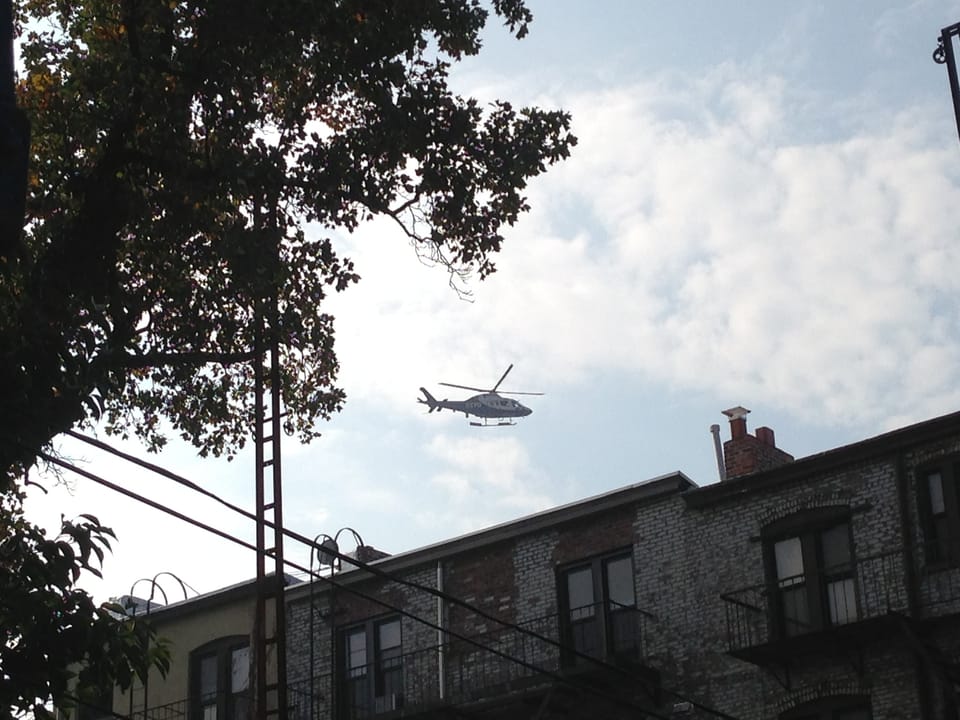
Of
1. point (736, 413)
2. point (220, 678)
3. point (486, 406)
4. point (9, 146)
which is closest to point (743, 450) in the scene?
point (736, 413)

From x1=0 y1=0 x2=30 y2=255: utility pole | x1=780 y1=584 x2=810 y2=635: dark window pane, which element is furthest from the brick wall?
x1=0 y1=0 x2=30 y2=255: utility pole

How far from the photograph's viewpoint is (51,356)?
1888 centimetres

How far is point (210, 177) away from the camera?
2123 centimetres

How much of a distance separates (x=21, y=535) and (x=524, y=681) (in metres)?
15.7

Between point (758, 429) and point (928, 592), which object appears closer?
point (928, 592)

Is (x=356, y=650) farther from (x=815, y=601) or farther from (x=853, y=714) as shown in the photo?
(x=853, y=714)

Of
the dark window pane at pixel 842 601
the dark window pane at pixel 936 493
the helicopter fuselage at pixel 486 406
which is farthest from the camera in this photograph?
the helicopter fuselage at pixel 486 406

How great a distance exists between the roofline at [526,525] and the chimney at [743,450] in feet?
3.40

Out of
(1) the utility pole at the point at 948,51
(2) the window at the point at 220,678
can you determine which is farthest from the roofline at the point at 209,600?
(1) the utility pole at the point at 948,51

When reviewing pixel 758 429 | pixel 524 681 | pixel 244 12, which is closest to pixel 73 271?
pixel 244 12

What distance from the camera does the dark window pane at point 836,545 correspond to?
28.0 m

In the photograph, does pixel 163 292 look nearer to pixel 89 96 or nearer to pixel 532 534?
pixel 89 96

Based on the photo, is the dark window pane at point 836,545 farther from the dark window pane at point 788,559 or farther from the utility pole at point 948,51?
the utility pole at point 948,51

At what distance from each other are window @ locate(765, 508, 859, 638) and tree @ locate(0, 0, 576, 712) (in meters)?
8.66
